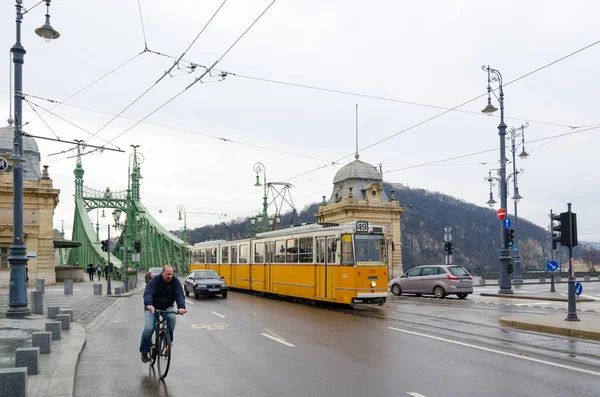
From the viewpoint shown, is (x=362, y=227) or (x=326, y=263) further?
(x=326, y=263)

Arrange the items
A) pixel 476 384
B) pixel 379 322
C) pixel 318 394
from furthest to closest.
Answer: pixel 379 322 → pixel 476 384 → pixel 318 394

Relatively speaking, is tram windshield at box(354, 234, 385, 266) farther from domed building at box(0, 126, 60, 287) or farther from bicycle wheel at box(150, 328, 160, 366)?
domed building at box(0, 126, 60, 287)

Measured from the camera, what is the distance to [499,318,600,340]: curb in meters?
12.4

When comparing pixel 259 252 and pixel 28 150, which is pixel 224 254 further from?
pixel 28 150

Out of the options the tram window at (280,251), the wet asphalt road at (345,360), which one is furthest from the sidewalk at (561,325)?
the tram window at (280,251)

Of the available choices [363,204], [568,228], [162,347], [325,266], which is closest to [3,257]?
[325,266]

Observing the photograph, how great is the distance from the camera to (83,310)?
66.0ft

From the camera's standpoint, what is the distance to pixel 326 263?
21.0 meters

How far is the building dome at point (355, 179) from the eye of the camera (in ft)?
179

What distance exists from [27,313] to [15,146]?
4981 mm

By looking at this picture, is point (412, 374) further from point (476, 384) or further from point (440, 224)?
point (440, 224)

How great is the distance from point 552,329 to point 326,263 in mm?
9283

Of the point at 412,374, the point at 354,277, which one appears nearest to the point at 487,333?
the point at 412,374

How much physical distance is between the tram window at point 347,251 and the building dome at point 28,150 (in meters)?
31.8
